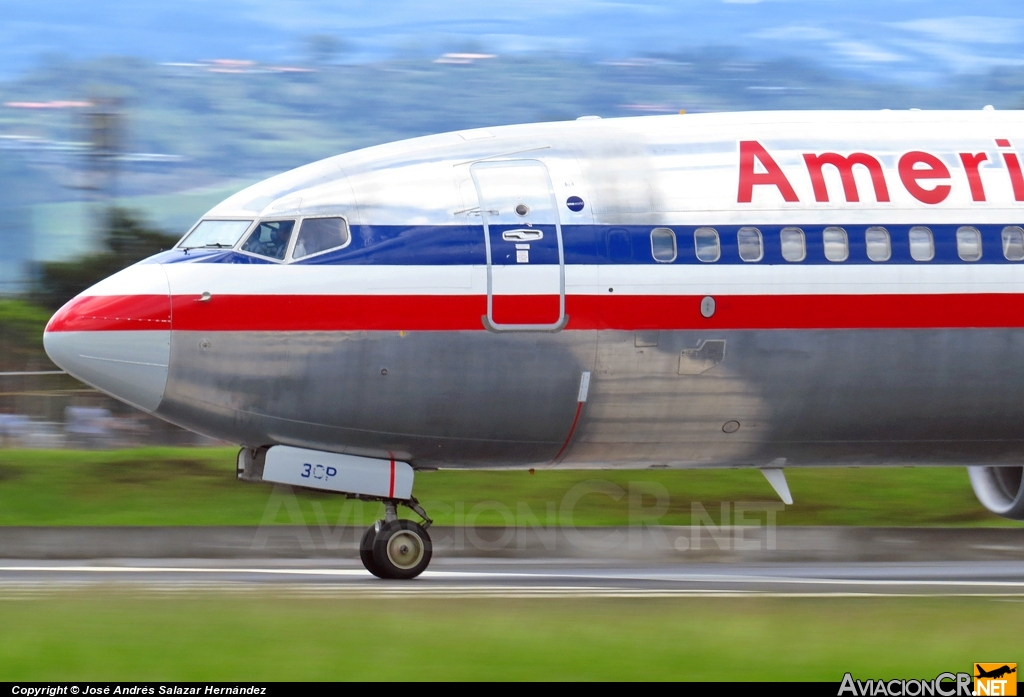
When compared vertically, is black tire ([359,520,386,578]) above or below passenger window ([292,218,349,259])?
below

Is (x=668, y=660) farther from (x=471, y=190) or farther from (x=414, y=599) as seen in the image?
(x=471, y=190)

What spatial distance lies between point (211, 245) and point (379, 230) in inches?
59.0

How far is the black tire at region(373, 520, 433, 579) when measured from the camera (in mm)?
14086

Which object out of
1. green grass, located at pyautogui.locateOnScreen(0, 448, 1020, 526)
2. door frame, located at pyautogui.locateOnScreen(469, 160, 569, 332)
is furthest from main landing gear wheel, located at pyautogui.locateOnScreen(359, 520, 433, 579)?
green grass, located at pyautogui.locateOnScreen(0, 448, 1020, 526)

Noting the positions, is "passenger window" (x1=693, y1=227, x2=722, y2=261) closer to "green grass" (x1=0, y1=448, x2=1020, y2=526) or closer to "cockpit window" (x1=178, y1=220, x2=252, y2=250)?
"cockpit window" (x1=178, y1=220, x2=252, y2=250)

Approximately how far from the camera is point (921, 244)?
14.2 meters

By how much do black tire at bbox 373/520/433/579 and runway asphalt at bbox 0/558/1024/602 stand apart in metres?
0.15

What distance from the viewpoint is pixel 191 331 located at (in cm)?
1327

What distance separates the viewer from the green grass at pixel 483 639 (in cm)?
857

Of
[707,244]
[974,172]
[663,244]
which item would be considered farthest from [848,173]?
[663,244]

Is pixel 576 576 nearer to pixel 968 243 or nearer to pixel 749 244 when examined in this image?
pixel 749 244

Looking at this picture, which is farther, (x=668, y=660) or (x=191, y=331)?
(x=191, y=331)

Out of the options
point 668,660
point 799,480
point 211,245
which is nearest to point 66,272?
point 799,480

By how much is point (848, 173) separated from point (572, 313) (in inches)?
115
